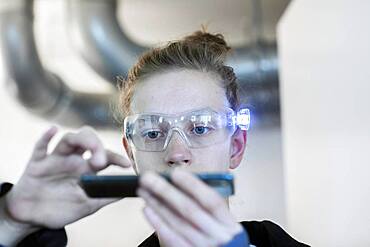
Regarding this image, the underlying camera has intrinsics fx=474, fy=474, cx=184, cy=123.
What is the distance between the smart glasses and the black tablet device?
293mm

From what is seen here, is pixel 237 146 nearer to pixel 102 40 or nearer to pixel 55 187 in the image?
pixel 55 187

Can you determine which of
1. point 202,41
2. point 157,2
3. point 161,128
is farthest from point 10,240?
point 157,2

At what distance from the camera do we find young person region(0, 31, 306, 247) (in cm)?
52

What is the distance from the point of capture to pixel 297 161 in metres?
1.90

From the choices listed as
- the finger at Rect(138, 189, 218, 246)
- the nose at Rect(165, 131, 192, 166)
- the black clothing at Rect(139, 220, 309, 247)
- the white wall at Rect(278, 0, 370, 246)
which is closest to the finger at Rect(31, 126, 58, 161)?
the finger at Rect(138, 189, 218, 246)

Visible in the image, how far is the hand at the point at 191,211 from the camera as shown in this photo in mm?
505

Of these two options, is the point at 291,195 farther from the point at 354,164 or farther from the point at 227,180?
the point at 227,180

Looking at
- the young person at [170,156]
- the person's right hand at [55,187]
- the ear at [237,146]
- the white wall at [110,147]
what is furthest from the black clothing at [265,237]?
the white wall at [110,147]

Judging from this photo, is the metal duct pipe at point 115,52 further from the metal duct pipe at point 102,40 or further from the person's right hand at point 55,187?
the person's right hand at point 55,187

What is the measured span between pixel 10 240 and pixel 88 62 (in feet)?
3.92

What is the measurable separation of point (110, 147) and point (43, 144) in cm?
138

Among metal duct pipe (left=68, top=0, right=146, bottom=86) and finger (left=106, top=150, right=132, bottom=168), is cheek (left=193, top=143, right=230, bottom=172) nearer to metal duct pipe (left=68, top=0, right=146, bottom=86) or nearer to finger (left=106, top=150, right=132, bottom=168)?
finger (left=106, top=150, right=132, bottom=168)

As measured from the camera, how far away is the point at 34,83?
5.59ft

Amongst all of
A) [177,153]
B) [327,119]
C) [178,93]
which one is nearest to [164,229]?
[177,153]
